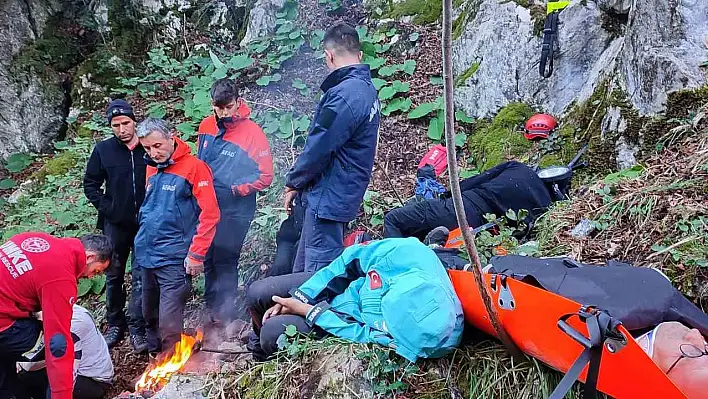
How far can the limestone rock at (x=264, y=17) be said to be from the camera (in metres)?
9.50

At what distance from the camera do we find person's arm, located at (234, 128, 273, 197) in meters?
4.48

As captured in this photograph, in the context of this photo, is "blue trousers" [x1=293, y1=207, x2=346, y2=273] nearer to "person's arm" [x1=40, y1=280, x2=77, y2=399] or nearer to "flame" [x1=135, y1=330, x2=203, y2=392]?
"flame" [x1=135, y1=330, x2=203, y2=392]

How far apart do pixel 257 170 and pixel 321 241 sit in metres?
1.09

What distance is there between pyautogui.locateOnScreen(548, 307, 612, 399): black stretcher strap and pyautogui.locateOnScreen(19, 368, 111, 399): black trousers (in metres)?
3.40

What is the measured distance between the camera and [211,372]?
322cm

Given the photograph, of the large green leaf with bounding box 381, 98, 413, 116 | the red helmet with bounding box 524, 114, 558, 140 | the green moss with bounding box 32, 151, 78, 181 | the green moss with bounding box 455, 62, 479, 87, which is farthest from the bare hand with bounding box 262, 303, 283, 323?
the green moss with bounding box 32, 151, 78, 181

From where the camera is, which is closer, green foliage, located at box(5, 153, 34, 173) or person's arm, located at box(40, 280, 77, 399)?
person's arm, located at box(40, 280, 77, 399)

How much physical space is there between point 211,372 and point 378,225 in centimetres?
285

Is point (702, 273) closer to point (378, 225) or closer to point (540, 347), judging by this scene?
point (540, 347)

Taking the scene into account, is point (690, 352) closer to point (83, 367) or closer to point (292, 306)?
point (292, 306)

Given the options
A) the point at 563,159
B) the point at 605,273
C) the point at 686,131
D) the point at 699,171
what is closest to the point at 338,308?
the point at 605,273

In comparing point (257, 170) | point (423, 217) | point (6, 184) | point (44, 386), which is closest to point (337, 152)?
point (257, 170)

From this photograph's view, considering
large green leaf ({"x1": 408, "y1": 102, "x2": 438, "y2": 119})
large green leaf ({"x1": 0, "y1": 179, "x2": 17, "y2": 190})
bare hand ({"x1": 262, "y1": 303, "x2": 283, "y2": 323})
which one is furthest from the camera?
large green leaf ({"x1": 0, "y1": 179, "x2": 17, "y2": 190})

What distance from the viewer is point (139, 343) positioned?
15.2 feet
